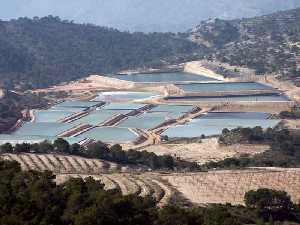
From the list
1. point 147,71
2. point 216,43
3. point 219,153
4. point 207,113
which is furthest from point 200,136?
point 216,43

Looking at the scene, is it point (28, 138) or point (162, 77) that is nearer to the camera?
point (28, 138)

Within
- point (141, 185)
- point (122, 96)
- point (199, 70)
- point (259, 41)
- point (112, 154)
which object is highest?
point (259, 41)

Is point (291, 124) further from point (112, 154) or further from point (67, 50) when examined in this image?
point (67, 50)

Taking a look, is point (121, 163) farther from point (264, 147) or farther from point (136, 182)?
point (264, 147)

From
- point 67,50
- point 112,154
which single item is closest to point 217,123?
point 112,154

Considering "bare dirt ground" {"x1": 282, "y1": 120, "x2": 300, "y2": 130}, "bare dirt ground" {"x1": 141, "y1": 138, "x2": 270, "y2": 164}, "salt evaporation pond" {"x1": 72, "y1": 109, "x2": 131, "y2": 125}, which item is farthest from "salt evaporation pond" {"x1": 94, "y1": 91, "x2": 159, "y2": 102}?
"bare dirt ground" {"x1": 141, "y1": 138, "x2": 270, "y2": 164}

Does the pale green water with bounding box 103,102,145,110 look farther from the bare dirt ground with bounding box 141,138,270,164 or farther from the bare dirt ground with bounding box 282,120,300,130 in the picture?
the bare dirt ground with bounding box 141,138,270,164

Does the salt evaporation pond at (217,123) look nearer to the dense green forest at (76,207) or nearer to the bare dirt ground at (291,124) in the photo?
the bare dirt ground at (291,124)
